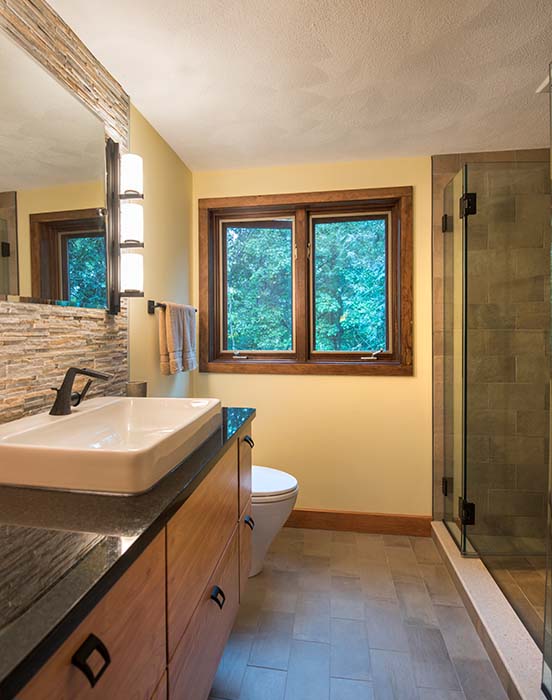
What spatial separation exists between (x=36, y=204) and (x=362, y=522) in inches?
88.2

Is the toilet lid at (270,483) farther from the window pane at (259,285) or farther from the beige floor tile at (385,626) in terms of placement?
the window pane at (259,285)

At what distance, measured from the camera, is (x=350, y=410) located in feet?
7.75

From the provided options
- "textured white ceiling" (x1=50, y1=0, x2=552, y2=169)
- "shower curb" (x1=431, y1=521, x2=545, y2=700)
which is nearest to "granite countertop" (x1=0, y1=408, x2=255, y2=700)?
"shower curb" (x1=431, y1=521, x2=545, y2=700)

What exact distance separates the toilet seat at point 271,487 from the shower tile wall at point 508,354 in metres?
0.96

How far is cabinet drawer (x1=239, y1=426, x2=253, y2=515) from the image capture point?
1423mm

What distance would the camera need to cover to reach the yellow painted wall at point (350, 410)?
7.57 feet

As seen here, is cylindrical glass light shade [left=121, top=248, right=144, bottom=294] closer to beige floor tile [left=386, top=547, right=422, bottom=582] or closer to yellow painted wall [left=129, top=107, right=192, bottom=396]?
yellow painted wall [left=129, top=107, right=192, bottom=396]

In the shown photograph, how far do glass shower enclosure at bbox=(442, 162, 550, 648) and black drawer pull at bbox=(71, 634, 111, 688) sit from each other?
76.5 inches

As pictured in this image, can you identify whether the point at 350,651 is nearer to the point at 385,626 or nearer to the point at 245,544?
A: the point at 385,626

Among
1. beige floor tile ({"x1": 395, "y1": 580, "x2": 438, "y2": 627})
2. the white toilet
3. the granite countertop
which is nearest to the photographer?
the granite countertop

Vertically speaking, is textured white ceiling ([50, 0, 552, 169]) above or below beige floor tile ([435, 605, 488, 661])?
above

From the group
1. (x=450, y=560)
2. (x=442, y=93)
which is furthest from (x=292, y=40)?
(x=450, y=560)

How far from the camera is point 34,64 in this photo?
115 centimetres

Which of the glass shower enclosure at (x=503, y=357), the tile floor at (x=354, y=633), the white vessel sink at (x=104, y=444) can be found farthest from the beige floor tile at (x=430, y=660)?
the white vessel sink at (x=104, y=444)
